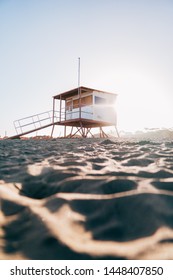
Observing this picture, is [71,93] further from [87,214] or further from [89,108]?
[87,214]

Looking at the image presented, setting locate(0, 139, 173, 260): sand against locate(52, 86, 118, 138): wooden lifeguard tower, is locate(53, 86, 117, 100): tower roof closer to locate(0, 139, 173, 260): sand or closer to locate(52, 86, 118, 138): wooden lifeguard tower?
locate(52, 86, 118, 138): wooden lifeguard tower

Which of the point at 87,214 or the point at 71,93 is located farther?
the point at 71,93

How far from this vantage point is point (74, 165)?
3.63m

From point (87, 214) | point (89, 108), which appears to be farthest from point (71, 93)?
point (87, 214)

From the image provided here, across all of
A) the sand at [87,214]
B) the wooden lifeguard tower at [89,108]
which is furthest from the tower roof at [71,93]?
the sand at [87,214]

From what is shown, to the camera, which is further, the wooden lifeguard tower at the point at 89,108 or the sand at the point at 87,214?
the wooden lifeguard tower at the point at 89,108

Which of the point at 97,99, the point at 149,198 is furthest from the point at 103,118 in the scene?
the point at 149,198

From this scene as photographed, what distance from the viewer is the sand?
1.56 metres

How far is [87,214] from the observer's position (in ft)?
6.60

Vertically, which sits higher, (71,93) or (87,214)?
(71,93)

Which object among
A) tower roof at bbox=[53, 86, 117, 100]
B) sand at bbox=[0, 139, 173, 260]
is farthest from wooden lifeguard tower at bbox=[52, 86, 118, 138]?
sand at bbox=[0, 139, 173, 260]

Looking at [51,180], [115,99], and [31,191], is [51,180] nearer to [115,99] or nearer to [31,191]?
[31,191]

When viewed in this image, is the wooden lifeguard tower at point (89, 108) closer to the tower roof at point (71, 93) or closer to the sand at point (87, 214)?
the tower roof at point (71, 93)

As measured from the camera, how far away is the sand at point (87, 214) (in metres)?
1.56
